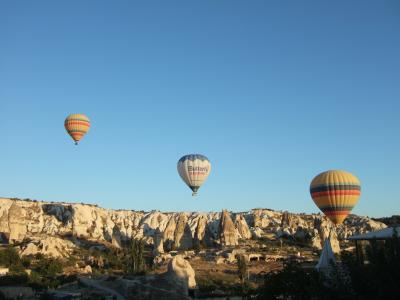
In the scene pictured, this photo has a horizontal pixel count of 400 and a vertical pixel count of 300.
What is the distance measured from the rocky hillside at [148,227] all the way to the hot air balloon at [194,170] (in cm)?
1899

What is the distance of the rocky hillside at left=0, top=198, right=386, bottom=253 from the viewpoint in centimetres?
6881

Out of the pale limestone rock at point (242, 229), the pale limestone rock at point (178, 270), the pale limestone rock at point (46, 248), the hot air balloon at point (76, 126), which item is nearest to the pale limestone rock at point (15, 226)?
the pale limestone rock at point (46, 248)

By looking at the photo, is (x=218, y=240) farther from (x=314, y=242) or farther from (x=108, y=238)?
(x=108, y=238)

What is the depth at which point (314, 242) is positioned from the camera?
67375 millimetres

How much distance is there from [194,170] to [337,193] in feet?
47.0

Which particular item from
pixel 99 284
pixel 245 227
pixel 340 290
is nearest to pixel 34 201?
pixel 245 227

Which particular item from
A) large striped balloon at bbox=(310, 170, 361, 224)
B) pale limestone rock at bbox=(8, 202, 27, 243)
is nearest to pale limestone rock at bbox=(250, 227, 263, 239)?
pale limestone rock at bbox=(8, 202, 27, 243)

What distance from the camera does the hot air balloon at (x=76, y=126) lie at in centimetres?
4725

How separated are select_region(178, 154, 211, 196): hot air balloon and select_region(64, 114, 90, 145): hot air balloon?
10781 mm

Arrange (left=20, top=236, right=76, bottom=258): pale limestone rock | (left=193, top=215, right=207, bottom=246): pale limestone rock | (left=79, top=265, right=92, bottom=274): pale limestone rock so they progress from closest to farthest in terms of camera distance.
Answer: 1. (left=79, top=265, right=92, bottom=274): pale limestone rock
2. (left=20, top=236, right=76, bottom=258): pale limestone rock
3. (left=193, top=215, right=207, bottom=246): pale limestone rock

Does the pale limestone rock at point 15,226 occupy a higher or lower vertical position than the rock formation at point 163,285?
higher

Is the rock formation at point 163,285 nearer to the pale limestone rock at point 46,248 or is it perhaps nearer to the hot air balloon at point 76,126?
the hot air balloon at point 76,126

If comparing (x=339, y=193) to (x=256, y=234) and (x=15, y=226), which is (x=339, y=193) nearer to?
(x=256, y=234)

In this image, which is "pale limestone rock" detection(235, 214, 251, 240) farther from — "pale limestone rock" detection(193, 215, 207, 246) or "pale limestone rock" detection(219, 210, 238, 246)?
"pale limestone rock" detection(219, 210, 238, 246)
